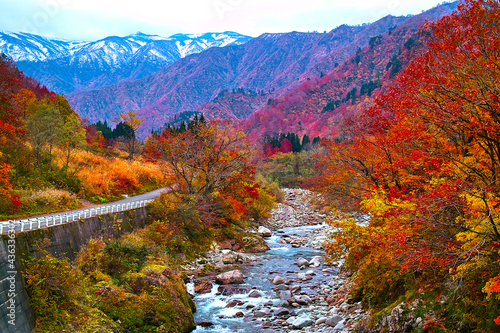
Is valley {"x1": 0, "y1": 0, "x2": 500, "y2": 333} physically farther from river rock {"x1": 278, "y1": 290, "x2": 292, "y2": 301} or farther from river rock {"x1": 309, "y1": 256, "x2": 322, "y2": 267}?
river rock {"x1": 309, "y1": 256, "x2": 322, "y2": 267}

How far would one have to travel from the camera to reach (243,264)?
862 inches

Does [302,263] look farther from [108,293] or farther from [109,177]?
[109,177]

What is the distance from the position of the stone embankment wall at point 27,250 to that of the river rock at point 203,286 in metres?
4.96

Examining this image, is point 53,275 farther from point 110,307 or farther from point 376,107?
point 376,107

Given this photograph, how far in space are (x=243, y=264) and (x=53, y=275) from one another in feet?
45.1

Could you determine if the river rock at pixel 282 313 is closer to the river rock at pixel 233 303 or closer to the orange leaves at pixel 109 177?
the river rock at pixel 233 303

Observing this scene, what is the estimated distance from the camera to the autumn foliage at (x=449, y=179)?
7680mm

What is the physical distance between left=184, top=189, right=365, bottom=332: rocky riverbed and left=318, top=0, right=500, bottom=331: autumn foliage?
6.29 ft

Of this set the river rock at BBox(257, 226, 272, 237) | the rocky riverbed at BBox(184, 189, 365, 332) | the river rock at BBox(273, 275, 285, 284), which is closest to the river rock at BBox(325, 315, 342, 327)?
the rocky riverbed at BBox(184, 189, 365, 332)

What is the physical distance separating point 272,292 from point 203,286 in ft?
11.3

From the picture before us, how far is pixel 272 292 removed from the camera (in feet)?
54.7

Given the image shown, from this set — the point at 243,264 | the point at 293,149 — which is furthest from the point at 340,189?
the point at 293,149

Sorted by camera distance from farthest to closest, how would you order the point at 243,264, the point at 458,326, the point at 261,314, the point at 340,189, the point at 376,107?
the point at 243,264
the point at 340,189
the point at 376,107
the point at 261,314
the point at 458,326

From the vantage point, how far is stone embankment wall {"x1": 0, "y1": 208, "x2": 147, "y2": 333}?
7.88 meters
